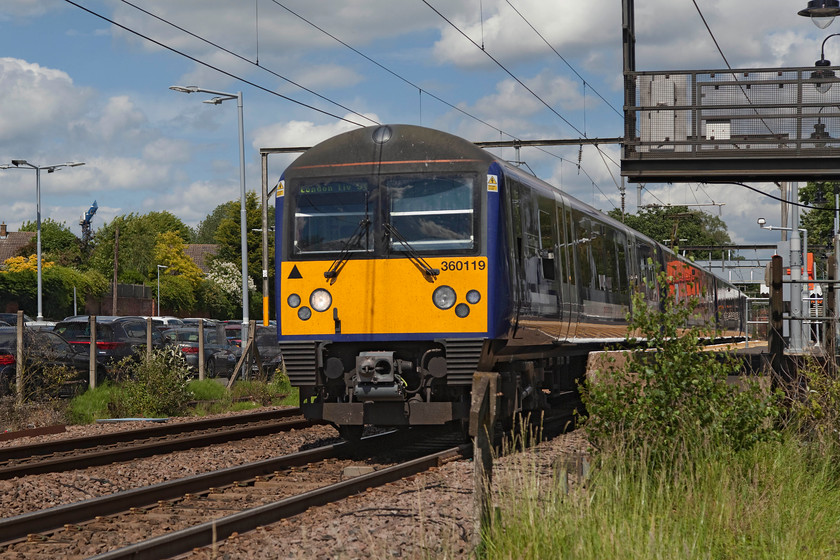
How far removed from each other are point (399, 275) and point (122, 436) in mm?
4996

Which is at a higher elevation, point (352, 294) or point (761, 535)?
point (352, 294)

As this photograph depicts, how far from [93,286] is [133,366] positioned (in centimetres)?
5165

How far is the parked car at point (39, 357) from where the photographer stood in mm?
17609

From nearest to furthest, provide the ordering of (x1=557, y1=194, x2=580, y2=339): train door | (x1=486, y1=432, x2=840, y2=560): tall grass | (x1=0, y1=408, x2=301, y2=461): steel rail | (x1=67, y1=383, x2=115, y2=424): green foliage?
(x1=486, y1=432, x2=840, y2=560): tall grass < (x1=0, y1=408, x2=301, y2=461): steel rail < (x1=557, y1=194, x2=580, y2=339): train door < (x1=67, y1=383, x2=115, y2=424): green foliage

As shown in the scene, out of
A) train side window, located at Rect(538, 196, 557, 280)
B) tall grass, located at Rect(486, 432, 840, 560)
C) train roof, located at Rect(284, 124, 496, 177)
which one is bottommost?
tall grass, located at Rect(486, 432, 840, 560)

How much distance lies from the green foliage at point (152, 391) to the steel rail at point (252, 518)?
27.9 ft

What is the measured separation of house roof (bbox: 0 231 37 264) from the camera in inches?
4210

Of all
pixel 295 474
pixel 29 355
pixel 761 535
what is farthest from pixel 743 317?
pixel 761 535

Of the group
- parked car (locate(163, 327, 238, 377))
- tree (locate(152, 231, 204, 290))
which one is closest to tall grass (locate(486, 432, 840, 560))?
parked car (locate(163, 327, 238, 377))

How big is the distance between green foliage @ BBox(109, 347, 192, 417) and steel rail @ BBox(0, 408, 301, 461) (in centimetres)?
185

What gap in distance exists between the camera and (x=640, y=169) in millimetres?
16328

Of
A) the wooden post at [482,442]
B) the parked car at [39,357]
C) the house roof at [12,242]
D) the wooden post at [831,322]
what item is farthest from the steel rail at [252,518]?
the house roof at [12,242]

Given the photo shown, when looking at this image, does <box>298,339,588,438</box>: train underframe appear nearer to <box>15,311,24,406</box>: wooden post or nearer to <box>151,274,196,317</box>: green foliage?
<box>15,311,24,406</box>: wooden post

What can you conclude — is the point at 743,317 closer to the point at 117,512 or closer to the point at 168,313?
the point at 117,512
